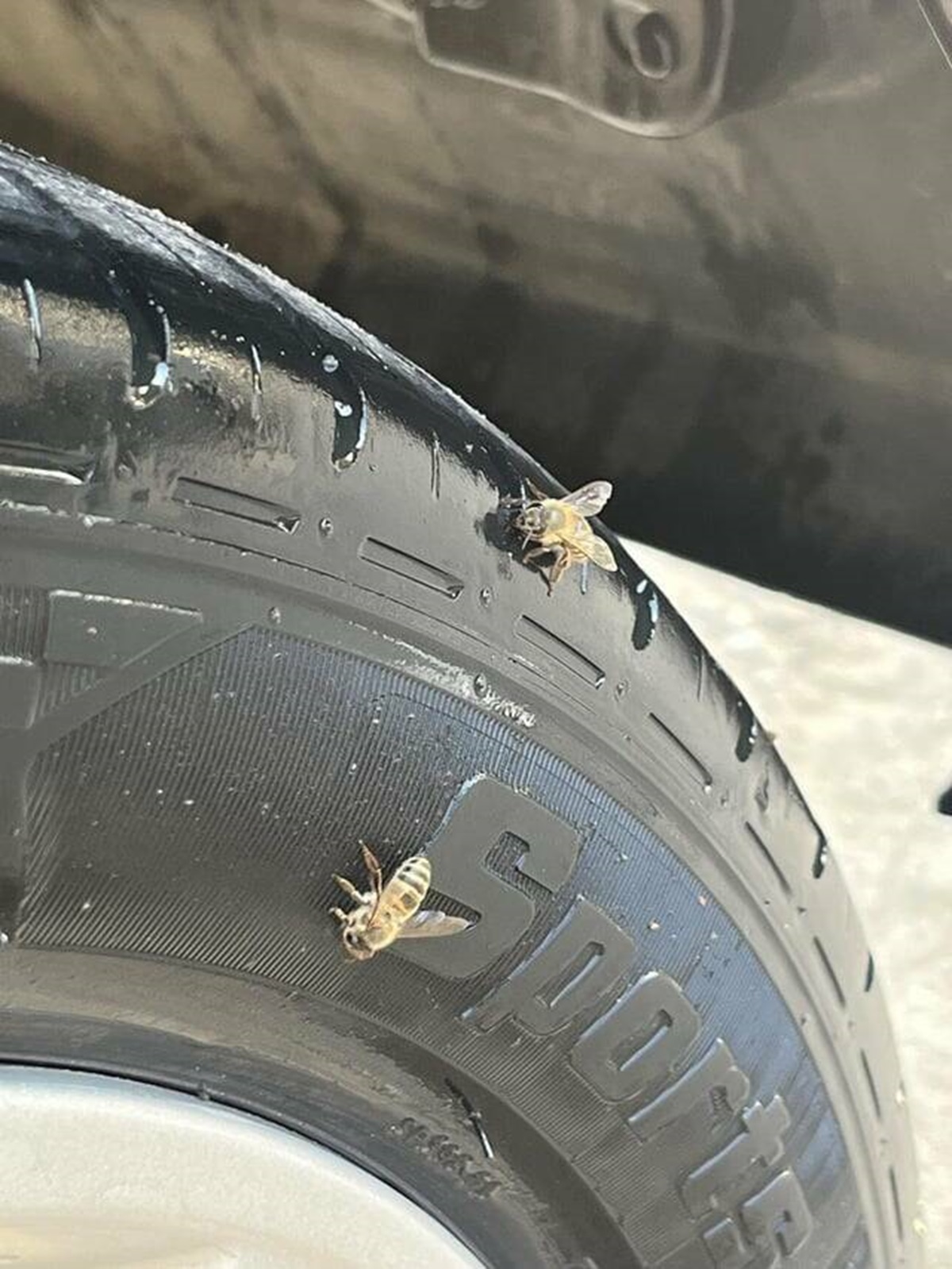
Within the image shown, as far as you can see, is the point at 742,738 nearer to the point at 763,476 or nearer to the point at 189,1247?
the point at 763,476

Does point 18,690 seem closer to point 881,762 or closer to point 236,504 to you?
point 236,504

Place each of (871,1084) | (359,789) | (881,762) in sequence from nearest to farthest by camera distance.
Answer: (359,789) → (871,1084) → (881,762)

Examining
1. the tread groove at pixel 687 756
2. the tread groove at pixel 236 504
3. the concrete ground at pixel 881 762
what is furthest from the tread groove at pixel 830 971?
the tread groove at pixel 236 504

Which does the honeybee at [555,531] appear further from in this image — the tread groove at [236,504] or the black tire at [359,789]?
the tread groove at [236,504]

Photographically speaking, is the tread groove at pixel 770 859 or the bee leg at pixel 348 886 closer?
the bee leg at pixel 348 886

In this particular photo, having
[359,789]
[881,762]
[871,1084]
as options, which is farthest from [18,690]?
[881,762]

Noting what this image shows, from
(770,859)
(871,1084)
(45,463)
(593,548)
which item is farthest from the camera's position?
(871,1084)

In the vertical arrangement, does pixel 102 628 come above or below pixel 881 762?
below

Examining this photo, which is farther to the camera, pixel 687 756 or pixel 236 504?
pixel 687 756
